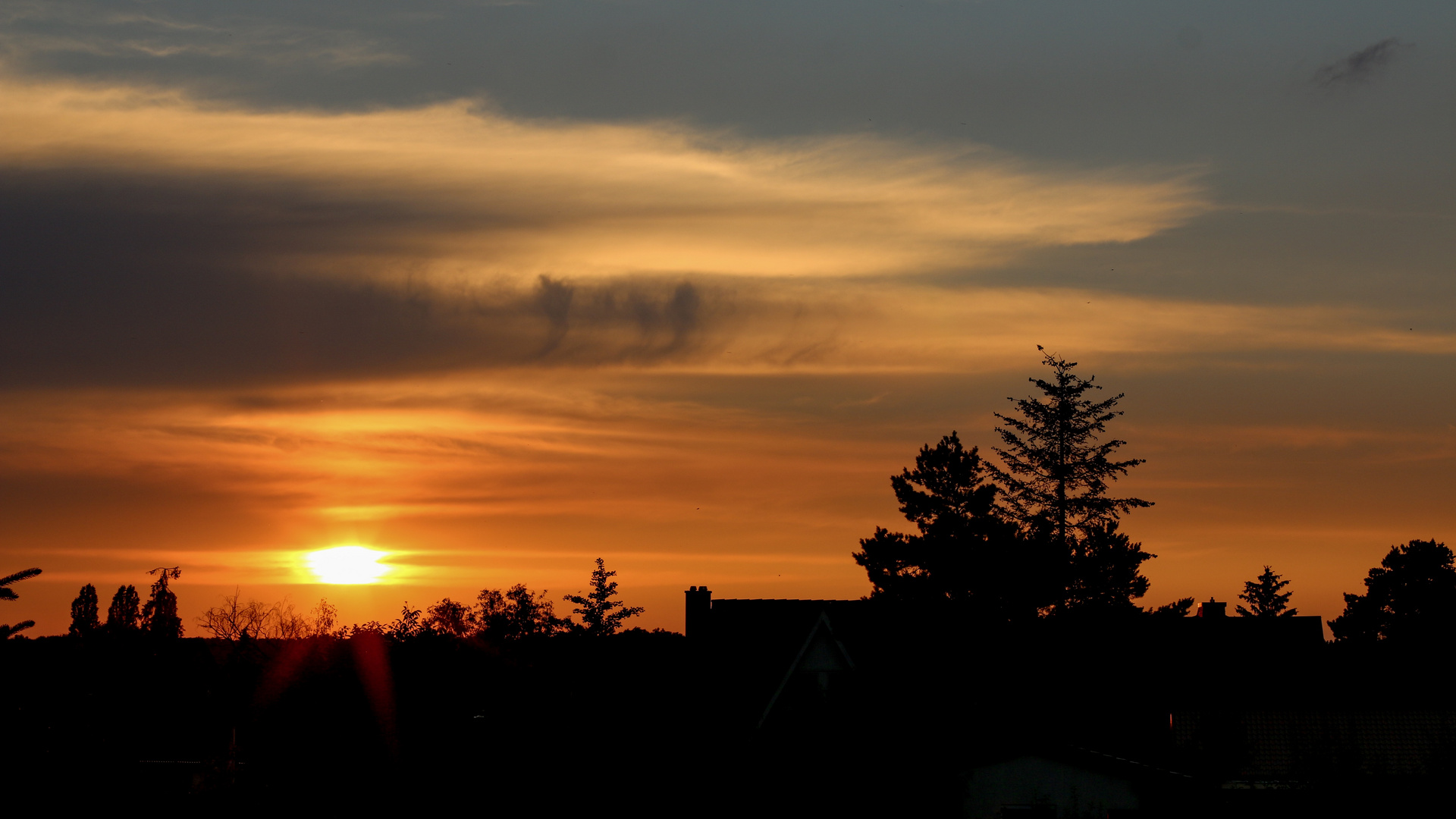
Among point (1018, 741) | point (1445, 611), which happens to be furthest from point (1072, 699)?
point (1445, 611)

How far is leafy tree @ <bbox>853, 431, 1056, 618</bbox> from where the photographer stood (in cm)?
6391

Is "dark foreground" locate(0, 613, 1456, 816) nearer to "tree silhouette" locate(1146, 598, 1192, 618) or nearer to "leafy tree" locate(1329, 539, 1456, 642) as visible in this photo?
"tree silhouette" locate(1146, 598, 1192, 618)

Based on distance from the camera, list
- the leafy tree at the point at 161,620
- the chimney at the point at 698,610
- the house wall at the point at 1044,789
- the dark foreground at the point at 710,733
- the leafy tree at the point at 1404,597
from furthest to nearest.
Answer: the leafy tree at the point at 1404,597 < the chimney at the point at 698,610 < the house wall at the point at 1044,789 < the dark foreground at the point at 710,733 < the leafy tree at the point at 161,620

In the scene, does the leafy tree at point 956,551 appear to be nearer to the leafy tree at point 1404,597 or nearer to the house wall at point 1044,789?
the house wall at point 1044,789

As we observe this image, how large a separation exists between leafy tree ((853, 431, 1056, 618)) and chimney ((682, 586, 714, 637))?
11.4 m

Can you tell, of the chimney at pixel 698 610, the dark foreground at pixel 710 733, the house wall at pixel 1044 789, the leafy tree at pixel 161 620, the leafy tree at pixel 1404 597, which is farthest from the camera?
the leafy tree at pixel 1404 597

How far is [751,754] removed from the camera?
32406mm

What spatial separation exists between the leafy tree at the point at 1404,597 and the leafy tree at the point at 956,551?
52189mm

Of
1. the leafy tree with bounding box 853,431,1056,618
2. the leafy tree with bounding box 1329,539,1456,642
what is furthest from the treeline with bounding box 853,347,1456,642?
the leafy tree with bounding box 1329,539,1456,642

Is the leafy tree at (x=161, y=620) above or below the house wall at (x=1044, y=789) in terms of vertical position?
above

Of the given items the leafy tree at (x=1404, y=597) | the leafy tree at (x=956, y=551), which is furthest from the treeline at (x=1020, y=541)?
the leafy tree at (x=1404, y=597)

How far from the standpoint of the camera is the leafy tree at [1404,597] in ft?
339

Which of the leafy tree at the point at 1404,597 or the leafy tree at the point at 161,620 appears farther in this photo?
the leafy tree at the point at 1404,597

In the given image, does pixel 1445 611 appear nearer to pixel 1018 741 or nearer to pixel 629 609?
pixel 629 609
